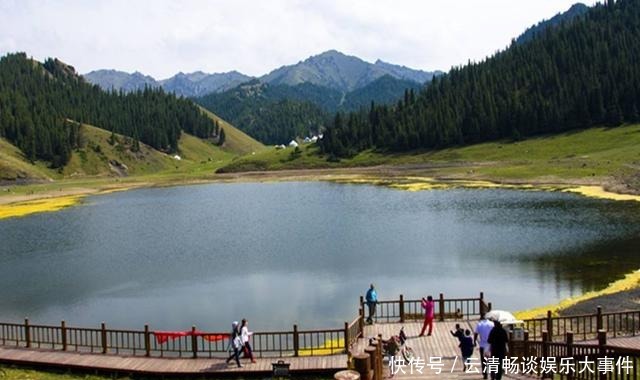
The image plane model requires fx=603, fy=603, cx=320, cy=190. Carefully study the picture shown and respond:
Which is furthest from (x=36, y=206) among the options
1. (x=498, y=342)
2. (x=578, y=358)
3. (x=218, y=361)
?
Answer: (x=578, y=358)

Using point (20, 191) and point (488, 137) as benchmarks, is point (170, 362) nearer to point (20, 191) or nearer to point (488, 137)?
point (20, 191)

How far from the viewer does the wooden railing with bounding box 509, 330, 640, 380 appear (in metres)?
16.4

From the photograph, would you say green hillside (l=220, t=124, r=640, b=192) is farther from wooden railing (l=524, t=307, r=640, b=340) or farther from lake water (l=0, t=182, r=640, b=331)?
wooden railing (l=524, t=307, r=640, b=340)

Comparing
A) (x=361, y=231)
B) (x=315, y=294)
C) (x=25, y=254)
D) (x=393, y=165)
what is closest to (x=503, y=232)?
(x=361, y=231)

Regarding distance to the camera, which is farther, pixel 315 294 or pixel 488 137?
pixel 488 137

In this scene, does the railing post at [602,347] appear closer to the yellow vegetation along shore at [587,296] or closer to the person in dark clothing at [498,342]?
the person in dark clothing at [498,342]

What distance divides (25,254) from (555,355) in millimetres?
67145

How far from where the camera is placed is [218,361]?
29.1 meters

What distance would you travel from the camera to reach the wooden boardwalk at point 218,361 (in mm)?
27141

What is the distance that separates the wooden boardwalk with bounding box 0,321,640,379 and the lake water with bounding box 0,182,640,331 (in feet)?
36.2

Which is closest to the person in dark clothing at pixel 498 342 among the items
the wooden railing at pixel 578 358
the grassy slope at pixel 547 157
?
the wooden railing at pixel 578 358

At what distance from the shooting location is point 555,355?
20.7 metres

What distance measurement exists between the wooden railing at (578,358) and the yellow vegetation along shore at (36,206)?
353ft

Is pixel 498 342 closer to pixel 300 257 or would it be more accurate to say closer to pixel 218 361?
pixel 218 361
